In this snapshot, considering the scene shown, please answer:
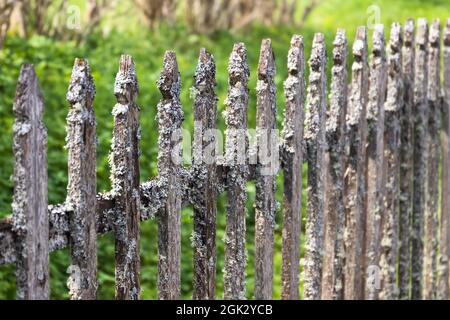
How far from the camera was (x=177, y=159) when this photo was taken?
2602 millimetres

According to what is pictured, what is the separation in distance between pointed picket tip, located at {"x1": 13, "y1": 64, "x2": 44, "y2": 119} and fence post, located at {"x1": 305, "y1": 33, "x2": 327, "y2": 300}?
149cm

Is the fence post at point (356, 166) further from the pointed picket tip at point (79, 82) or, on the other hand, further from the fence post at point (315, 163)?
the pointed picket tip at point (79, 82)

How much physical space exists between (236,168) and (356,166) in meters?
0.96

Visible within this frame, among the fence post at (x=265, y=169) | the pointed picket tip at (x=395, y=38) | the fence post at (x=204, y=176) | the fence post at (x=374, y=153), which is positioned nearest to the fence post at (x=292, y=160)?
the fence post at (x=265, y=169)

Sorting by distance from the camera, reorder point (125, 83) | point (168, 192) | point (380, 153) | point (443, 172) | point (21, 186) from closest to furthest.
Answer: point (21, 186) → point (125, 83) → point (168, 192) → point (380, 153) → point (443, 172)

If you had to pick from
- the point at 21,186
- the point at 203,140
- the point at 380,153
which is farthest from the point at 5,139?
the point at 21,186

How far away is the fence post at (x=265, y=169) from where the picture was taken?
9.82 ft

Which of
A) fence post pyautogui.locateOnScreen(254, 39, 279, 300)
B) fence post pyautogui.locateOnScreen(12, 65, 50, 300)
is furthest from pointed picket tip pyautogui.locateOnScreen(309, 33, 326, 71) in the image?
fence post pyautogui.locateOnScreen(12, 65, 50, 300)

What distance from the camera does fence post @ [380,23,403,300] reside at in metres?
4.02

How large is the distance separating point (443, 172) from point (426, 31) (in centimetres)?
91

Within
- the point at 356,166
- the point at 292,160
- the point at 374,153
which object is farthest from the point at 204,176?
the point at 374,153

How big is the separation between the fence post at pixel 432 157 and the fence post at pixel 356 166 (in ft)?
2.52

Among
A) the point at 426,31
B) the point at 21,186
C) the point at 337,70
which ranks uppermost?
the point at 426,31

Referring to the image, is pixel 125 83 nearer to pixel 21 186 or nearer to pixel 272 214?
pixel 21 186
